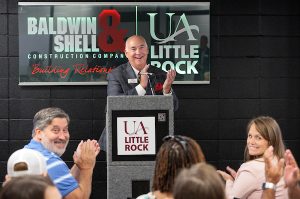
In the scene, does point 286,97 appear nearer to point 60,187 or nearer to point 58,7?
point 58,7

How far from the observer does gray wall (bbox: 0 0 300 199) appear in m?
5.78

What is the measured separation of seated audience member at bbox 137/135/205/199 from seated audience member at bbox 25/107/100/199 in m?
0.84

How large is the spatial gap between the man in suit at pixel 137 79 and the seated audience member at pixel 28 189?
2.60m

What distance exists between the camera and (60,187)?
122 inches

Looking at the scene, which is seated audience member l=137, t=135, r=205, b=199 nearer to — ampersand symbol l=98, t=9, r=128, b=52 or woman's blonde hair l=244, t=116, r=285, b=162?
woman's blonde hair l=244, t=116, r=285, b=162

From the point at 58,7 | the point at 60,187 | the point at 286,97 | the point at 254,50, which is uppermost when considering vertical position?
the point at 58,7

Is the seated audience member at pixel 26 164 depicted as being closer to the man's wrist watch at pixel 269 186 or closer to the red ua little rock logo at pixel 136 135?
the man's wrist watch at pixel 269 186

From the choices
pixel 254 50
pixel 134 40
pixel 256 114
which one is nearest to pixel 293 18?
pixel 254 50

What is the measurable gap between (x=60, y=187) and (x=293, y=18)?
3.60 meters

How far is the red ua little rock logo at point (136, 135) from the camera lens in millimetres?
3871

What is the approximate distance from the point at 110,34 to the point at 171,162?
3.54 metres

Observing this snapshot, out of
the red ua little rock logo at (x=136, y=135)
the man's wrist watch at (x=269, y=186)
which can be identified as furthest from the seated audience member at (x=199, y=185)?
the red ua little rock logo at (x=136, y=135)

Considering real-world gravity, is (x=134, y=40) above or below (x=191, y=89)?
above

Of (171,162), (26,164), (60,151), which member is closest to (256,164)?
(171,162)
